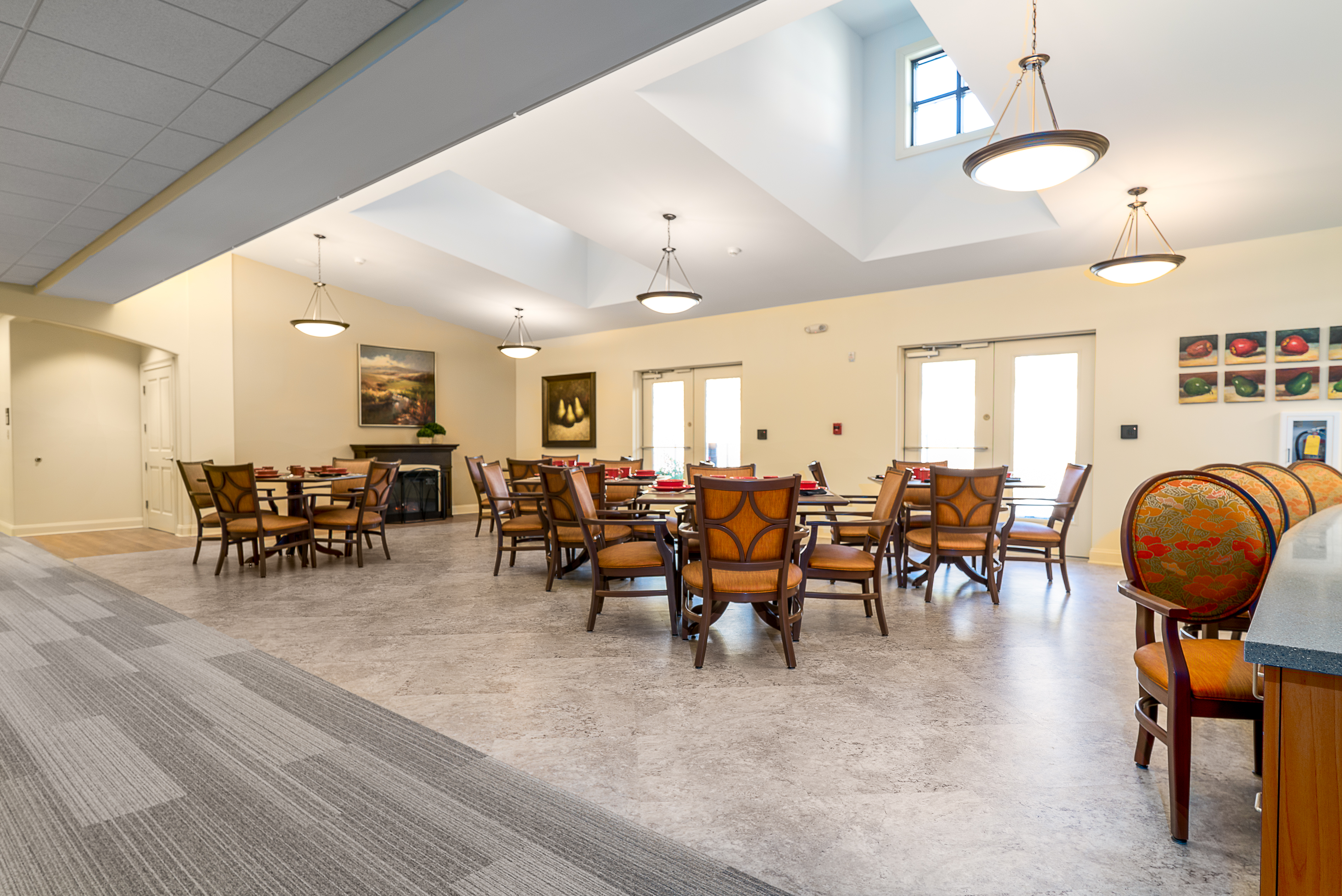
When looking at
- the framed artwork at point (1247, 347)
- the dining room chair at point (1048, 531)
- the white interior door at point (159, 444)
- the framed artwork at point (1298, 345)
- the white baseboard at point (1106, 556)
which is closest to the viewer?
the dining room chair at point (1048, 531)

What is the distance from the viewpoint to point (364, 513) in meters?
6.19

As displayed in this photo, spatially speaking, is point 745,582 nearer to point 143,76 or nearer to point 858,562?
point 858,562

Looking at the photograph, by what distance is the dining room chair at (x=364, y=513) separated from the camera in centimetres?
607

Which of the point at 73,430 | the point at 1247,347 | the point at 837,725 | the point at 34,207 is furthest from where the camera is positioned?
the point at 73,430

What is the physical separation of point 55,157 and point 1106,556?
8.63 m

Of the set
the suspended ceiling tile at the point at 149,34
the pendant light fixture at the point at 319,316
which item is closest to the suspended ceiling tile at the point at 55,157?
the suspended ceiling tile at the point at 149,34

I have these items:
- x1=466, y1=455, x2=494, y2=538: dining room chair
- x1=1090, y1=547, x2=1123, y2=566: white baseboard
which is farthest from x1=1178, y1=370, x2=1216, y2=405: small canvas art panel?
x1=466, y1=455, x2=494, y2=538: dining room chair

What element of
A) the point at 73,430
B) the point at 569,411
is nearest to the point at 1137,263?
the point at 569,411

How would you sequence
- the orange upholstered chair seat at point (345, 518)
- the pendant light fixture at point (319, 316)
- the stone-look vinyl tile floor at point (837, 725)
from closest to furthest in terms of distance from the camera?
the stone-look vinyl tile floor at point (837, 725)
the orange upholstered chair seat at point (345, 518)
the pendant light fixture at point (319, 316)

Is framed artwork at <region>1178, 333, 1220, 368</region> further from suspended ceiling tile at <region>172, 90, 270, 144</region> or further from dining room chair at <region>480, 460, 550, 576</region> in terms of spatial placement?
suspended ceiling tile at <region>172, 90, 270, 144</region>

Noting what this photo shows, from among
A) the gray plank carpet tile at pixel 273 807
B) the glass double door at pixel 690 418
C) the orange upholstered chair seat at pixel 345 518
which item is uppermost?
the glass double door at pixel 690 418

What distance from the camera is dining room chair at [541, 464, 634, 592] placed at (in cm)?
449

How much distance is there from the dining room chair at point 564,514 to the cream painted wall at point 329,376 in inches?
223

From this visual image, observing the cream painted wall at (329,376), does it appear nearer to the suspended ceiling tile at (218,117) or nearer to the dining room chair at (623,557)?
the suspended ceiling tile at (218,117)
